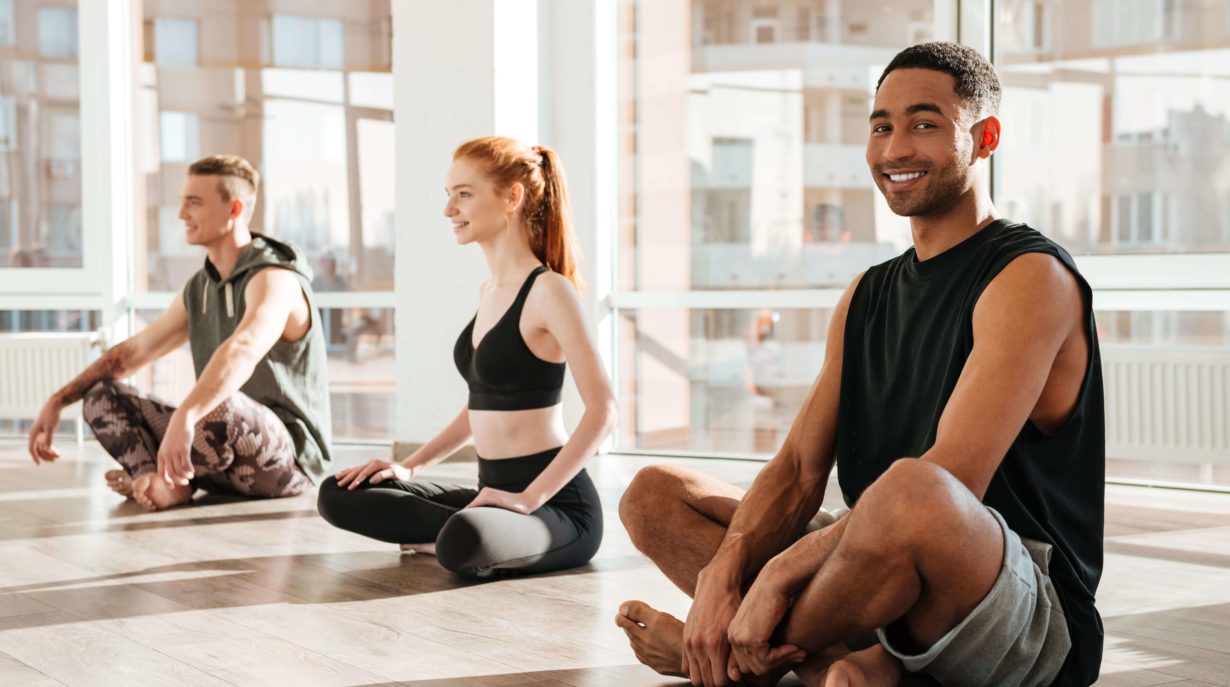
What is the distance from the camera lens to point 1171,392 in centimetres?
461

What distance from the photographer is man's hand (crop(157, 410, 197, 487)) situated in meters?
3.15

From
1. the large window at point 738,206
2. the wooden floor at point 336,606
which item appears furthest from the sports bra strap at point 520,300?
the large window at point 738,206

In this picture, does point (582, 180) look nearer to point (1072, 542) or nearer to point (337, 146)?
point (337, 146)

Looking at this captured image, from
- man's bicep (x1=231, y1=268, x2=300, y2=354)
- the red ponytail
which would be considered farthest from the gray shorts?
man's bicep (x1=231, y1=268, x2=300, y2=354)

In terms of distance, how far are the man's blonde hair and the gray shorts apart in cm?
276

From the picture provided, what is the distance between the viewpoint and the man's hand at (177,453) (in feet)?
10.3

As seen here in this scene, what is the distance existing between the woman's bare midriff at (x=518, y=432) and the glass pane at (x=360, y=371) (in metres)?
2.99

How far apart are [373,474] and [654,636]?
1.18 metres

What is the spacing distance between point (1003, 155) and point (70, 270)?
4162mm

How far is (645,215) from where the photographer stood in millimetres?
5477

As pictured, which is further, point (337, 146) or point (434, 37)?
point (337, 146)

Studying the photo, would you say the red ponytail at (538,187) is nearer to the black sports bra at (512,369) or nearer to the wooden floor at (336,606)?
the black sports bra at (512,369)

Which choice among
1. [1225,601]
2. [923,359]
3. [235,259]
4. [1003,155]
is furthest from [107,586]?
[1003,155]

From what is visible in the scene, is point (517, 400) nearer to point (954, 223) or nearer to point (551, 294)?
point (551, 294)
